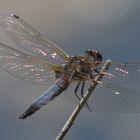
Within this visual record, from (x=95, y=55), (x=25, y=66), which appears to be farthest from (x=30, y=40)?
(x=95, y=55)

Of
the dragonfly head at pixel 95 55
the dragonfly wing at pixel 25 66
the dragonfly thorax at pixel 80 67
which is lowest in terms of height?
the dragonfly wing at pixel 25 66

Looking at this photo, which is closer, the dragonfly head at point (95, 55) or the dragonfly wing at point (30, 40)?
the dragonfly head at point (95, 55)

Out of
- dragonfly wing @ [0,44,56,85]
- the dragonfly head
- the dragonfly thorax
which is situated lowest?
dragonfly wing @ [0,44,56,85]

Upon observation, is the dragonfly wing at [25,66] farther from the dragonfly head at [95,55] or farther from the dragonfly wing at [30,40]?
the dragonfly head at [95,55]

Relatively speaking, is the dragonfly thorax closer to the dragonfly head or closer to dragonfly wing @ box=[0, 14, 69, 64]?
the dragonfly head

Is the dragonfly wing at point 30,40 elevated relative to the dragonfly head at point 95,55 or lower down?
lower down

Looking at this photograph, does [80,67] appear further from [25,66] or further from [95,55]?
[25,66]

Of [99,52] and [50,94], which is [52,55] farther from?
[50,94]
